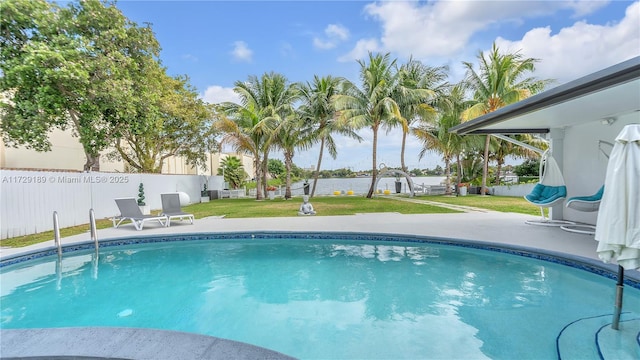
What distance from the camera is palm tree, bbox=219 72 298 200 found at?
1633cm

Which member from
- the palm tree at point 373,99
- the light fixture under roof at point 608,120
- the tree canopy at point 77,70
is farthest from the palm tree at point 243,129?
the light fixture under roof at point 608,120

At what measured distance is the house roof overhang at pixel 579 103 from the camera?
350 centimetres

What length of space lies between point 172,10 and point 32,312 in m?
10.7

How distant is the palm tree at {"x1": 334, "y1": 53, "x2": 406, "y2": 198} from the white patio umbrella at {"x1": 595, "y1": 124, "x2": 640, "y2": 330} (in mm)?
12695

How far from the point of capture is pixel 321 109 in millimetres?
17125

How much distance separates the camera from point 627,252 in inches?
101

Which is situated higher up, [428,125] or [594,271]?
[428,125]

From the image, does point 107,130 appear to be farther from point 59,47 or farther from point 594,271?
point 594,271

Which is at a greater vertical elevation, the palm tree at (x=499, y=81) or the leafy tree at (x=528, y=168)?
the palm tree at (x=499, y=81)

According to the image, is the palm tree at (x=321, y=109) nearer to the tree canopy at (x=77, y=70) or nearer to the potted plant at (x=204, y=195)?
the potted plant at (x=204, y=195)

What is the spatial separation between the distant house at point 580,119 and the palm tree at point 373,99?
696cm

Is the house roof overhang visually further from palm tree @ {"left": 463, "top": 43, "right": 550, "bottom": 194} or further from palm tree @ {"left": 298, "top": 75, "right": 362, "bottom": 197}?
palm tree @ {"left": 298, "top": 75, "right": 362, "bottom": 197}

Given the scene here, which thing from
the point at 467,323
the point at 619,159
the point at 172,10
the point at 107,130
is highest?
the point at 172,10

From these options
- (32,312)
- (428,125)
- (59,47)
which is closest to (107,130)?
(59,47)
